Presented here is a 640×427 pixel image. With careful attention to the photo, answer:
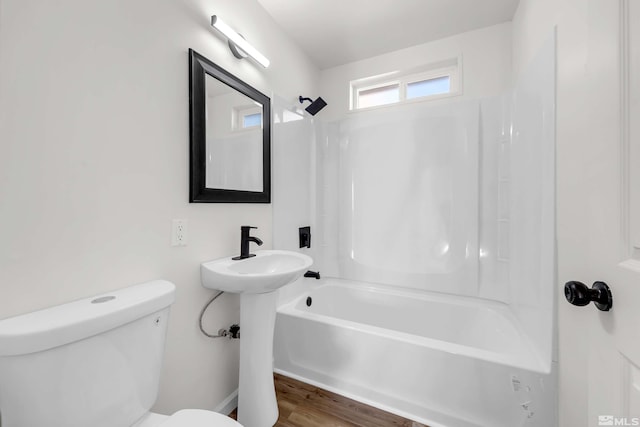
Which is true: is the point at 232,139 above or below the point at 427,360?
above

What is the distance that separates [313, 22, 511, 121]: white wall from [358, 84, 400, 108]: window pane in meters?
0.15

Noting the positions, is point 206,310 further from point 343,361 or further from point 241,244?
point 343,361

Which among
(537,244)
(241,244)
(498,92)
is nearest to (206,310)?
(241,244)

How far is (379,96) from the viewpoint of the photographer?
2.41 metres

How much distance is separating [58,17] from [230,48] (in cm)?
80

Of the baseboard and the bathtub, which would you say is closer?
the bathtub

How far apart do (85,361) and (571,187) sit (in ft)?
5.85

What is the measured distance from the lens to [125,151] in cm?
100

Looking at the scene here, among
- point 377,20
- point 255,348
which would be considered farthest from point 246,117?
point 255,348

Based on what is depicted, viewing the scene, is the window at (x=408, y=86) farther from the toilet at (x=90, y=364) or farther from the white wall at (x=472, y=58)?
the toilet at (x=90, y=364)

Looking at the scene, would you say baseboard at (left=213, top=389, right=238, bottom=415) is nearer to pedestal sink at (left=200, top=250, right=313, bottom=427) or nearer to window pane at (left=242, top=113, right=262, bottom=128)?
pedestal sink at (left=200, top=250, right=313, bottom=427)

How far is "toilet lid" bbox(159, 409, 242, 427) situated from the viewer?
809 mm

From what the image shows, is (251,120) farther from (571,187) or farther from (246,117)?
(571,187)

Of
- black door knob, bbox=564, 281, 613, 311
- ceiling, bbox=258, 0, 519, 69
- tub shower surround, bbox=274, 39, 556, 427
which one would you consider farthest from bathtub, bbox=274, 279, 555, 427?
ceiling, bbox=258, 0, 519, 69
